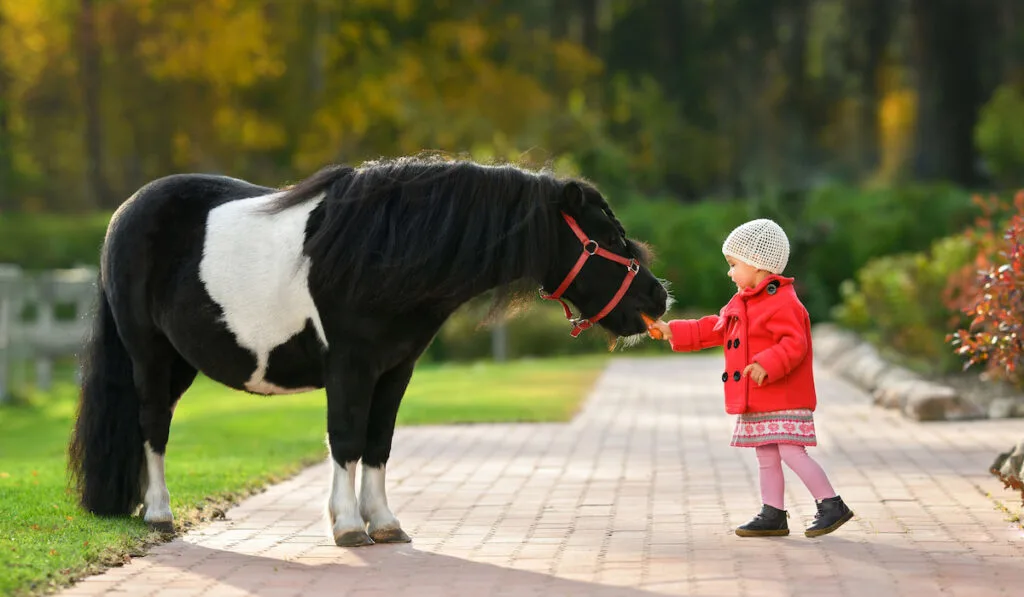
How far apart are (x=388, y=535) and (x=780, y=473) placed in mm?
1860

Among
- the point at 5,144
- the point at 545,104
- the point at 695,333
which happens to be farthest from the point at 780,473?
the point at 5,144

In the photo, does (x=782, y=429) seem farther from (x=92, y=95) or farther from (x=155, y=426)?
(x=92, y=95)

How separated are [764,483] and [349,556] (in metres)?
1.99

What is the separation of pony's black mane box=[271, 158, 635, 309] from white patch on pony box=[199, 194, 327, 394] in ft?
0.46

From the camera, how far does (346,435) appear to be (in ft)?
22.1

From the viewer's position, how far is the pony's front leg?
668 centimetres

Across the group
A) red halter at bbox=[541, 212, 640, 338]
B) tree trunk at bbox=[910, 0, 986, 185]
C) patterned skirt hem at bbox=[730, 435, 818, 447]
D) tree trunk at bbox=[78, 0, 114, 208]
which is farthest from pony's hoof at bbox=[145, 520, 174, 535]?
tree trunk at bbox=[78, 0, 114, 208]

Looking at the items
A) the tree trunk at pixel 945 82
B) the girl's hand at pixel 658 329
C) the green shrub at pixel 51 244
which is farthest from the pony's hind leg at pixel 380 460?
the tree trunk at pixel 945 82

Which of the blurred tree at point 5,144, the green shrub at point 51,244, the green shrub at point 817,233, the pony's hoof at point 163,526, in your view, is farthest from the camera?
the blurred tree at point 5,144

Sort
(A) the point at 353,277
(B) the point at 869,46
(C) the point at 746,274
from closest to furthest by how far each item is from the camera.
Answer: (A) the point at 353,277, (C) the point at 746,274, (B) the point at 869,46

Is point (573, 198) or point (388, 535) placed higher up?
point (573, 198)

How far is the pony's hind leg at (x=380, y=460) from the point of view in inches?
275

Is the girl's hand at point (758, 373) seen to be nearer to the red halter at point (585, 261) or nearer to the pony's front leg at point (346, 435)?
the red halter at point (585, 261)

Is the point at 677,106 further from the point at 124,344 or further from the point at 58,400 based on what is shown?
the point at 124,344
